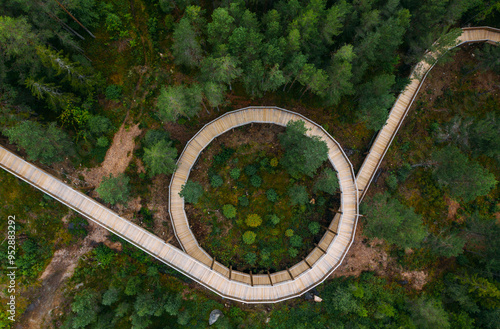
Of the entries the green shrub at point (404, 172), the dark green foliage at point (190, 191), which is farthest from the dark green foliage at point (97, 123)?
the green shrub at point (404, 172)

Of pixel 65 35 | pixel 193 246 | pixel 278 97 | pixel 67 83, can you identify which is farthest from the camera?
pixel 278 97

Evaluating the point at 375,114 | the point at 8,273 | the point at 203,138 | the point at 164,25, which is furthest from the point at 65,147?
the point at 375,114

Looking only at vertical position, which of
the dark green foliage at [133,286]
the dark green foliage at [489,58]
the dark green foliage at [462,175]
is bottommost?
the dark green foliage at [133,286]

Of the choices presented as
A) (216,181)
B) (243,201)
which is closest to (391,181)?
(243,201)

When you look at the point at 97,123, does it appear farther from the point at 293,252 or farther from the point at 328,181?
the point at 293,252

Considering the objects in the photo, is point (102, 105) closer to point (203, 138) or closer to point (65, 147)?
point (65, 147)

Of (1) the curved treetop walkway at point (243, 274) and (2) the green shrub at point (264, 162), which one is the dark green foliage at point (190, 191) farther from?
(2) the green shrub at point (264, 162)
